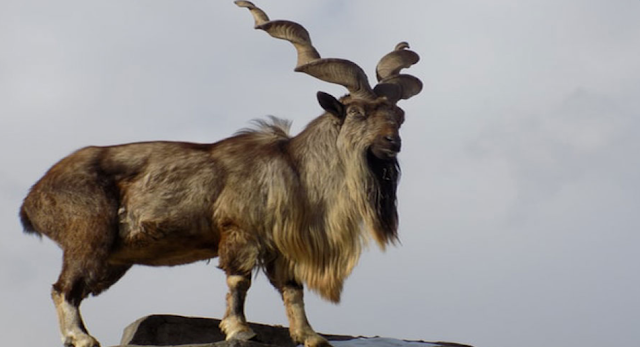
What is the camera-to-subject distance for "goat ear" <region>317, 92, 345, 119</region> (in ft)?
35.2

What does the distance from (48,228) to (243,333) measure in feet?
6.58

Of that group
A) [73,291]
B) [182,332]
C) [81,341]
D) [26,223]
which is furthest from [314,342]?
[26,223]

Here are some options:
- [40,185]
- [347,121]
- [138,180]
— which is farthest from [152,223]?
[347,121]

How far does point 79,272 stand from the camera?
33.4 ft

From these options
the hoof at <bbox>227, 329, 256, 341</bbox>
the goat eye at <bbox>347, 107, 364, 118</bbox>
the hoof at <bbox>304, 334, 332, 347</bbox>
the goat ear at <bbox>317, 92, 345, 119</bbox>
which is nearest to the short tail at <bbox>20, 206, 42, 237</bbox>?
the hoof at <bbox>227, 329, 256, 341</bbox>

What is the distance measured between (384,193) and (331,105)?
910 mm

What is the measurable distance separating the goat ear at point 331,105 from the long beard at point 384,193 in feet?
1.62

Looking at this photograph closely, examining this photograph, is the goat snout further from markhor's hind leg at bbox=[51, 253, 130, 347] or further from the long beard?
markhor's hind leg at bbox=[51, 253, 130, 347]

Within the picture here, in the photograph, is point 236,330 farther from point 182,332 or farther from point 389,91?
point 389,91

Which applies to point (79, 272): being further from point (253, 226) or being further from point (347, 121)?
point (347, 121)

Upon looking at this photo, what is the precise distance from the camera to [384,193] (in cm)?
1072

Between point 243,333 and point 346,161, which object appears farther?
point 346,161

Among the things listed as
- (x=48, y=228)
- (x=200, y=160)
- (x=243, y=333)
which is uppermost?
(x=200, y=160)

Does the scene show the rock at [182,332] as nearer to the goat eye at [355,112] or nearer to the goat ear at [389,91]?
the goat eye at [355,112]
